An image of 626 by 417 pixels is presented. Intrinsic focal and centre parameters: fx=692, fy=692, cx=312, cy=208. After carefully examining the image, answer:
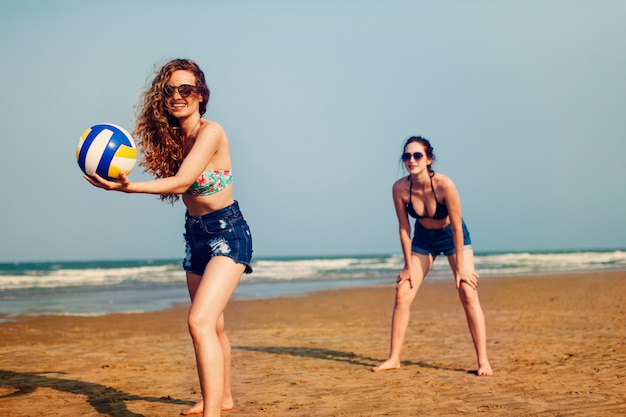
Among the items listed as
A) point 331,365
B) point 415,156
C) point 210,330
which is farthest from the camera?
point 331,365

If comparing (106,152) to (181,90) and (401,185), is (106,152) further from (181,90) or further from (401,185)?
(401,185)

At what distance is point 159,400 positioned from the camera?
558 cm

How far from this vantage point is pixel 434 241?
6.86 metres

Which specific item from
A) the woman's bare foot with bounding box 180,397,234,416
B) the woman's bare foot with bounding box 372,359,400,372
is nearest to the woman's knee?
the woman's bare foot with bounding box 372,359,400,372

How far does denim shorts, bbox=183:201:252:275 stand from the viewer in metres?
4.25

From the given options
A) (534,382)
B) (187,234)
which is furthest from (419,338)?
(187,234)

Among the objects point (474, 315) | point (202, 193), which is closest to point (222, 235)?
point (202, 193)

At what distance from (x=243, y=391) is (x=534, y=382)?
98.0 inches

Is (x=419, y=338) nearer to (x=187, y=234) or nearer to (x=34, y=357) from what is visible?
(x=34, y=357)

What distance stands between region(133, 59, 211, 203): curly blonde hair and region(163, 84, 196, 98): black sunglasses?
0.03m

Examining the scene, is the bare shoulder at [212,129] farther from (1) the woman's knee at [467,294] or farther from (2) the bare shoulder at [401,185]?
(1) the woman's knee at [467,294]

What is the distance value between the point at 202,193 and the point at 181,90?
64cm

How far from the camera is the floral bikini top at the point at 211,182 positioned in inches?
165

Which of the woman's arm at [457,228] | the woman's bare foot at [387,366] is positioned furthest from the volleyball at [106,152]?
the woman's bare foot at [387,366]
